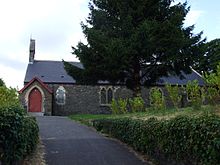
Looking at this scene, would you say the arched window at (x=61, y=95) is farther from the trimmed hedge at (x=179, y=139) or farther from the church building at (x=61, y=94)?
the trimmed hedge at (x=179, y=139)

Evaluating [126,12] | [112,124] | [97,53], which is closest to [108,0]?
[126,12]

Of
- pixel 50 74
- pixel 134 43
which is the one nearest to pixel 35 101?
pixel 50 74

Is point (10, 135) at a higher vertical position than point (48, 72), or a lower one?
lower

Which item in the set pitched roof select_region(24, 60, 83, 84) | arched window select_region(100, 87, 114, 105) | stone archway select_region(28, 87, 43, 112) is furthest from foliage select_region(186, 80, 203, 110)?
arched window select_region(100, 87, 114, 105)

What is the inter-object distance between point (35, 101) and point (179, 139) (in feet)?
119

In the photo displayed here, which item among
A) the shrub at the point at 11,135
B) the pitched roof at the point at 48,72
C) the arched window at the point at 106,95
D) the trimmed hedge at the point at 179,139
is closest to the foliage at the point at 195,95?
the trimmed hedge at the point at 179,139

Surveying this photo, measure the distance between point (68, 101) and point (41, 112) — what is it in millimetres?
3735

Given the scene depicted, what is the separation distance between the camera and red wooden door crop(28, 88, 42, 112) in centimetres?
4412

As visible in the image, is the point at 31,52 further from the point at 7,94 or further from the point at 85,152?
the point at 85,152

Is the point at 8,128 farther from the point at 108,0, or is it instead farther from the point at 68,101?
the point at 68,101

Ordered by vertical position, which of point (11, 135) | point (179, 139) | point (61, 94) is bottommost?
point (179, 139)

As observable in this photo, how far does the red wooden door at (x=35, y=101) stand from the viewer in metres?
44.1

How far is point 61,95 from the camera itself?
1812 inches

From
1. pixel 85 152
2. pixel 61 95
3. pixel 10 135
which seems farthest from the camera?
pixel 61 95
